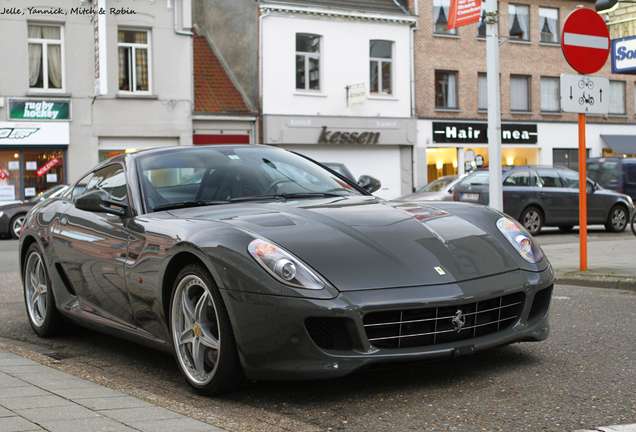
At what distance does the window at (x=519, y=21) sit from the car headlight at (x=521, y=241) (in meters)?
31.2

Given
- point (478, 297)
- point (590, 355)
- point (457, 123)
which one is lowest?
point (590, 355)

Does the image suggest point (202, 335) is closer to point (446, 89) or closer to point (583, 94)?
point (583, 94)

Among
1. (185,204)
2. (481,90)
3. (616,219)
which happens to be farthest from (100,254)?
(481,90)

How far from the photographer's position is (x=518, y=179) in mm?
18797

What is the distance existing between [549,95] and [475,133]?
15.4 feet

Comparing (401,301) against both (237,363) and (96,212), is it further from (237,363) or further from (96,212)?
(96,212)

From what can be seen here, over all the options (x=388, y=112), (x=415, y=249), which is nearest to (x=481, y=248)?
(x=415, y=249)

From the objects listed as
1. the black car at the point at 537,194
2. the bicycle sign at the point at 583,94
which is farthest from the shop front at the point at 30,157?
the bicycle sign at the point at 583,94

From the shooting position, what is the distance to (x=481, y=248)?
4.18m

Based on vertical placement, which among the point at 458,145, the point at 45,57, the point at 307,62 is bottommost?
the point at 458,145

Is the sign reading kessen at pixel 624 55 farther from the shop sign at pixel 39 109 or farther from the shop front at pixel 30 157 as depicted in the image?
the shop sign at pixel 39 109

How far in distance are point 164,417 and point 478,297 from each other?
1.56 metres

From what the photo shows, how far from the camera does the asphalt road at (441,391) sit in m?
3.37

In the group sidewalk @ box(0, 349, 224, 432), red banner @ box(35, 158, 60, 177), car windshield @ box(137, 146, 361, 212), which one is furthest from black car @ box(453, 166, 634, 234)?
sidewalk @ box(0, 349, 224, 432)
